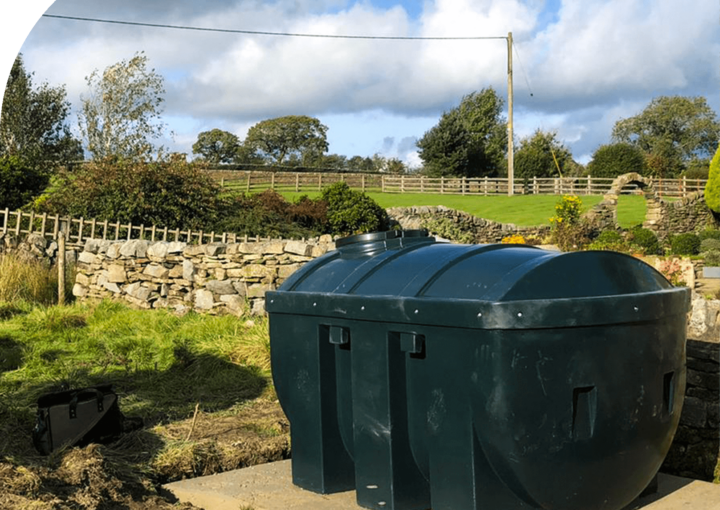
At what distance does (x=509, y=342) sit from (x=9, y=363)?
701cm

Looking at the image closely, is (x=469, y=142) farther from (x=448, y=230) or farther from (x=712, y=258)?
(x=712, y=258)

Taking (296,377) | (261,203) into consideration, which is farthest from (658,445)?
(261,203)

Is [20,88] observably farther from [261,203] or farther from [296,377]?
Result: [296,377]

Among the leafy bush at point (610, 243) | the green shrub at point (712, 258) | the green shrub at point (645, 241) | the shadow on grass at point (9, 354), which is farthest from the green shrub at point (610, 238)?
the shadow on grass at point (9, 354)

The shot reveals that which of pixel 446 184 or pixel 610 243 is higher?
pixel 446 184

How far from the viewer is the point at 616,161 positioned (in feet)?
139

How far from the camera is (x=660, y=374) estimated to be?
3350 mm

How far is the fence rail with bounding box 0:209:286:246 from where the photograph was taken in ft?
48.1

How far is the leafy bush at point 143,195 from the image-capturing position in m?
17.2

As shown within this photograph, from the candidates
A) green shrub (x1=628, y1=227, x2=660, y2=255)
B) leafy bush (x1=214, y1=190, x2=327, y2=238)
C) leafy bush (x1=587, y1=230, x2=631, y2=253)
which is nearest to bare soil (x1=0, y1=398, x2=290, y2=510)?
leafy bush (x1=214, y1=190, x2=327, y2=238)

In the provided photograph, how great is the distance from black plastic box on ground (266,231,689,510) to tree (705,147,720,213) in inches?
1055

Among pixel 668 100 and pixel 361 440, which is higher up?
pixel 668 100

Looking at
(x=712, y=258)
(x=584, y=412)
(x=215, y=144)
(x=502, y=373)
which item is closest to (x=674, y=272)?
(x=712, y=258)

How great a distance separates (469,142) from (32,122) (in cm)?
2230
